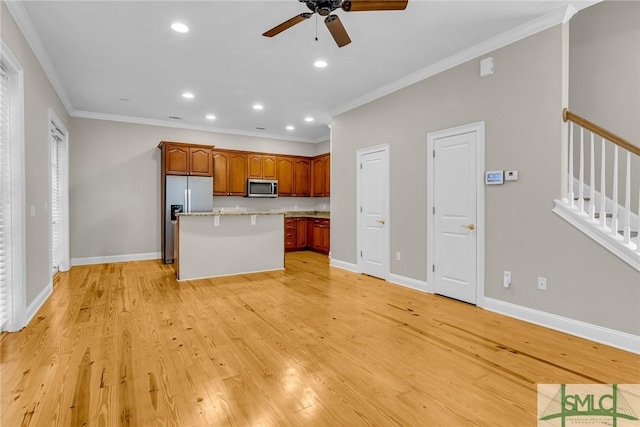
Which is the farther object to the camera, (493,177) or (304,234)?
(304,234)

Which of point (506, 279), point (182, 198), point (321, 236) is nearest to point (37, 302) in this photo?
point (182, 198)

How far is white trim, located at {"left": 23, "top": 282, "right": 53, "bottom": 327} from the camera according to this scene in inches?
128

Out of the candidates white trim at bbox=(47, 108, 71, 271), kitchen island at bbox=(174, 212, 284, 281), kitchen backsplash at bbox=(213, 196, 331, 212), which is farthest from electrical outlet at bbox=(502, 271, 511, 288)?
white trim at bbox=(47, 108, 71, 271)

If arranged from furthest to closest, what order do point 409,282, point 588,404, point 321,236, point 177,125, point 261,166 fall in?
point 261,166, point 321,236, point 177,125, point 409,282, point 588,404

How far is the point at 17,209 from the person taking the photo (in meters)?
3.04

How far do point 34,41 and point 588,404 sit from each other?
229 inches

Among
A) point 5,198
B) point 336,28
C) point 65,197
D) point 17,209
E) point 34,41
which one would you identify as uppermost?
point 34,41

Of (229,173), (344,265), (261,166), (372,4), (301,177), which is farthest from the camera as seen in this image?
(301,177)

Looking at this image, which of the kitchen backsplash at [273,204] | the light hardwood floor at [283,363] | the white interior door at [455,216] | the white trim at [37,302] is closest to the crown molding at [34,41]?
the white trim at [37,302]

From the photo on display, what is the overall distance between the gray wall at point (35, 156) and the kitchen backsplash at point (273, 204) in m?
3.64

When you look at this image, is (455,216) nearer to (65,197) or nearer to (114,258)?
(114,258)

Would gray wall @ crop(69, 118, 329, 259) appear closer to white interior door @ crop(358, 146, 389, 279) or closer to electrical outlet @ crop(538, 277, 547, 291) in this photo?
white interior door @ crop(358, 146, 389, 279)

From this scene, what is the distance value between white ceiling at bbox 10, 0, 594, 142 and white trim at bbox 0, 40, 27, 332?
2.10ft

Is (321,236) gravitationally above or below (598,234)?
below
